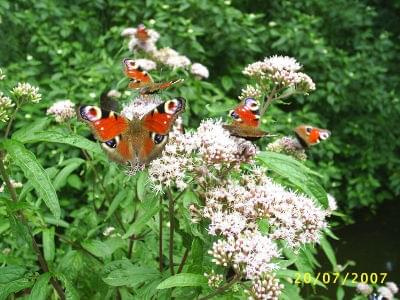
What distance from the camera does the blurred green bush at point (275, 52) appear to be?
21.7ft

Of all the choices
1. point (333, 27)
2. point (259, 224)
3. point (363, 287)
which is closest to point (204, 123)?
point (259, 224)

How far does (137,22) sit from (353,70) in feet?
10.4

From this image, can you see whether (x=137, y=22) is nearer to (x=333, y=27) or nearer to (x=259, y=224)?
(x=333, y=27)

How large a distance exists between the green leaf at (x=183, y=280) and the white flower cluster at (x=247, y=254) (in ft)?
0.31

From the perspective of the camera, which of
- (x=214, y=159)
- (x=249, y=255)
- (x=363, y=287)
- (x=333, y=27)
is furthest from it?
(x=333, y=27)

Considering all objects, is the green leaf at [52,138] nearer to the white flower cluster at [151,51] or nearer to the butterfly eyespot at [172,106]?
the butterfly eyespot at [172,106]

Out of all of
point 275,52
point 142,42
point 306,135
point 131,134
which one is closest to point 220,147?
point 131,134

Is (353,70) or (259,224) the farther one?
(353,70)

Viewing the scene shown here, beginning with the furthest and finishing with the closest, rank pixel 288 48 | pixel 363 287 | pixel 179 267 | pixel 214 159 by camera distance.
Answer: pixel 288 48, pixel 363 287, pixel 179 267, pixel 214 159

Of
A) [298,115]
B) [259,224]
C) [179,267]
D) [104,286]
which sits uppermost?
[259,224]

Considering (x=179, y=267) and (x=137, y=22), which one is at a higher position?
(x=179, y=267)

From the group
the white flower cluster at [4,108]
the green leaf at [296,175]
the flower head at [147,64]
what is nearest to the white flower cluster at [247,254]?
the green leaf at [296,175]

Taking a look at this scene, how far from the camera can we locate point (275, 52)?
8008mm

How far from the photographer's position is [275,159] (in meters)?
2.38
